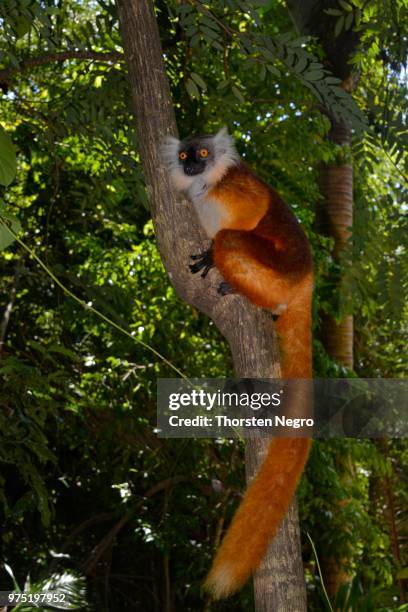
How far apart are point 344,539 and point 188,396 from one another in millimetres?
1573

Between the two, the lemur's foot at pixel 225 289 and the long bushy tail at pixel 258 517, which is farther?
A: the lemur's foot at pixel 225 289

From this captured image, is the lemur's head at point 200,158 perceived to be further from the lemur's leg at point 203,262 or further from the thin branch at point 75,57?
the thin branch at point 75,57

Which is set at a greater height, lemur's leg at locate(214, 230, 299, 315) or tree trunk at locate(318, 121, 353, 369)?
tree trunk at locate(318, 121, 353, 369)

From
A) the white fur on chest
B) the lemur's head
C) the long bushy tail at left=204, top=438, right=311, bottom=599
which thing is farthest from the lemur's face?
the long bushy tail at left=204, top=438, right=311, bottom=599

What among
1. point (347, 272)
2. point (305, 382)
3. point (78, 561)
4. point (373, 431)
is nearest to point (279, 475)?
point (305, 382)

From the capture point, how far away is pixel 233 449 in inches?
152

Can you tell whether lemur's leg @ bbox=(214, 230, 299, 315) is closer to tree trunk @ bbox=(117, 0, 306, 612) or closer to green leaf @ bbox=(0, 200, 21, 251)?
tree trunk @ bbox=(117, 0, 306, 612)

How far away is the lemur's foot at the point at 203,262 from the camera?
175 cm

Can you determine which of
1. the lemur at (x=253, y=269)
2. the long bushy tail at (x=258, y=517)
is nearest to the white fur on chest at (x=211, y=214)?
the lemur at (x=253, y=269)

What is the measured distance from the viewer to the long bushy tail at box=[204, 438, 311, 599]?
1530 mm

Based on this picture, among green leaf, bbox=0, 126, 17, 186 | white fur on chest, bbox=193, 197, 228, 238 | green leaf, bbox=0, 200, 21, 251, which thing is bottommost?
green leaf, bbox=0, 200, 21, 251

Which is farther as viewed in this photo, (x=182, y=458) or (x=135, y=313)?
(x=182, y=458)

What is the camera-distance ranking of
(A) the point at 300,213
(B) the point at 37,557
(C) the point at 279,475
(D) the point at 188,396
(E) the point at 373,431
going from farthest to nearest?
(B) the point at 37,557, (E) the point at 373,431, (A) the point at 300,213, (D) the point at 188,396, (C) the point at 279,475

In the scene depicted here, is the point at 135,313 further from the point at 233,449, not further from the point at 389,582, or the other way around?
the point at 389,582
